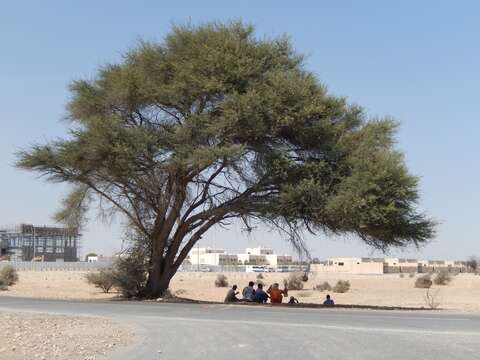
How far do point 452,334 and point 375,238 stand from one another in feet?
49.8

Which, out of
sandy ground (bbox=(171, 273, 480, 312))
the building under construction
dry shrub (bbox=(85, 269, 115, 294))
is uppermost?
the building under construction

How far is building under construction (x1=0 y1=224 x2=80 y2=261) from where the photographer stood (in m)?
148

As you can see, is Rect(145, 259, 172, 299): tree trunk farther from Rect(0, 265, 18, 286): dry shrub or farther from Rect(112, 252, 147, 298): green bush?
Rect(0, 265, 18, 286): dry shrub

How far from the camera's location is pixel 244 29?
32.4 meters

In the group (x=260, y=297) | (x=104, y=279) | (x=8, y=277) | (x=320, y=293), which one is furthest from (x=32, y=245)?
(x=260, y=297)

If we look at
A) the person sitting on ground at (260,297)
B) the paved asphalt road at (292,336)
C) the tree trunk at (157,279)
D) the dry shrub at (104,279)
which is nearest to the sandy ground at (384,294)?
the dry shrub at (104,279)

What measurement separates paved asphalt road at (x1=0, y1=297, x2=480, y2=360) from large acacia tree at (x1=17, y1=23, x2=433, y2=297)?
8056 mm

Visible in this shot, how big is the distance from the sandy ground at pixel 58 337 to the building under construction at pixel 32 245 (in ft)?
436

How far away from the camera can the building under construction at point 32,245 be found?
148 meters

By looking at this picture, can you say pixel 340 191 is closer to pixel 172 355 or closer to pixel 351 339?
pixel 351 339

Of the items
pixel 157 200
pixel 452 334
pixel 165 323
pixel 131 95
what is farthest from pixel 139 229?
pixel 452 334

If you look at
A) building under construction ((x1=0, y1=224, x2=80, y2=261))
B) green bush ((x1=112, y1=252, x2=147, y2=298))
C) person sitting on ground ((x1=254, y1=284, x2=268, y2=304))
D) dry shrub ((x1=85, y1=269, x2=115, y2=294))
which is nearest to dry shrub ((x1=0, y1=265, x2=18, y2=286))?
dry shrub ((x1=85, y1=269, x2=115, y2=294))

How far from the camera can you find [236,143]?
102 ft

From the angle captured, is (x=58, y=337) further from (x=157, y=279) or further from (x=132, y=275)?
(x=132, y=275)
